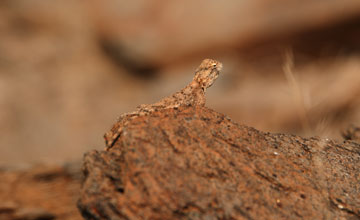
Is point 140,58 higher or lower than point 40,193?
higher

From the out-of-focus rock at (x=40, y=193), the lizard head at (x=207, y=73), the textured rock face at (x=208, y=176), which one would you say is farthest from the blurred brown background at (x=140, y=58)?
the textured rock face at (x=208, y=176)

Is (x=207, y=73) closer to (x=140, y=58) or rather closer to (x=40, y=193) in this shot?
(x=40, y=193)

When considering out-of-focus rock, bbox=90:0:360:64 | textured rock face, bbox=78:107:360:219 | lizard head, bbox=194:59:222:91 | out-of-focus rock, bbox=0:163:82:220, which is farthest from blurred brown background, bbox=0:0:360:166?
textured rock face, bbox=78:107:360:219

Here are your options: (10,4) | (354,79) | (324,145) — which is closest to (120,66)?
(10,4)

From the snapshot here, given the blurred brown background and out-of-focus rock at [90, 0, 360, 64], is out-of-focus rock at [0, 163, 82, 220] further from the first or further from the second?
out-of-focus rock at [90, 0, 360, 64]

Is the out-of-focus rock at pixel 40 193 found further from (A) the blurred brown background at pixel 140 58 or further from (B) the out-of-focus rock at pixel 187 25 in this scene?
(B) the out-of-focus rock at pixel 187 25

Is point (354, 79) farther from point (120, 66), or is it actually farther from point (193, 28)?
point (120, 66)

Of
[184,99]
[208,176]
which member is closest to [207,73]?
[184,99]
